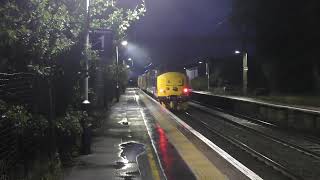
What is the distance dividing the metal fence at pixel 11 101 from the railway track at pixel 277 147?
655 centimetres

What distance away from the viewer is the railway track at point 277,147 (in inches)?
565

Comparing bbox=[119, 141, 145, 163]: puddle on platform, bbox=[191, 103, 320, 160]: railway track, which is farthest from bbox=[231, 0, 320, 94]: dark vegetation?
bbox=[119, 141, 145, 163]: puddle on platform

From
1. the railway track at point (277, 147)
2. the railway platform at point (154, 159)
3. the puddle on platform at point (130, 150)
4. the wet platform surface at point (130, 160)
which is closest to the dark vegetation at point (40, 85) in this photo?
the wet platform surface at point (130, 160)

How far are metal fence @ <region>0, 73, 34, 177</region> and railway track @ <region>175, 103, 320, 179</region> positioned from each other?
6549mm

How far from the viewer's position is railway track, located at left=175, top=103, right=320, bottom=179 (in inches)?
565

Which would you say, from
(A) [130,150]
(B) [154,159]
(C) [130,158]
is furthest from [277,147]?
(C) [130,158]

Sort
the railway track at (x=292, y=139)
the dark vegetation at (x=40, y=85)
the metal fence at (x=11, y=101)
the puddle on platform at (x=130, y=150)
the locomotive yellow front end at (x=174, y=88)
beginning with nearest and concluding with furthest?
1. the metal fence at (x=11, y=101)
2. the dark vegetation at (x=40, y=85)
3. the puddle on platform at (x=130, y=150)
4. the railway track at (x=292, y=139)
5. the locomotive yellow front end at (x=174, y=88)

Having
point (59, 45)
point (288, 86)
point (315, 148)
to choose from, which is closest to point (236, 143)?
point (315, 148)

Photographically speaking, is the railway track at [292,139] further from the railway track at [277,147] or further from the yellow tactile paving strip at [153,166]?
the yellow tactile paving strip at [153,166]

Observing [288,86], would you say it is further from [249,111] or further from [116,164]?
[116,164]

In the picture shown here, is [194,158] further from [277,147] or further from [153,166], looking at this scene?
[277,147]

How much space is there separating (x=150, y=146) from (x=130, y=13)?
14.9ft

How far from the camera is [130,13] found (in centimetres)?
1747

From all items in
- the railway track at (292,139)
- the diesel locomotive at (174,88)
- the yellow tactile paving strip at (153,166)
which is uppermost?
the diesel locomotive at (174,88)
